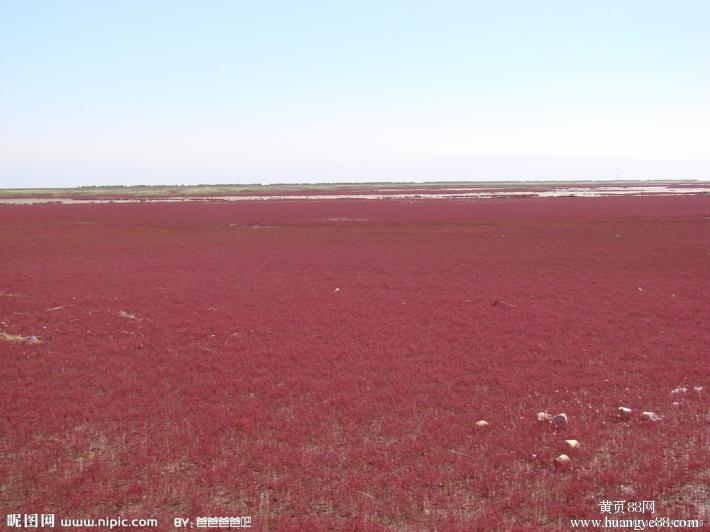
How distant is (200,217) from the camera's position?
55969mm

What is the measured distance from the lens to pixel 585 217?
50094 millimetres

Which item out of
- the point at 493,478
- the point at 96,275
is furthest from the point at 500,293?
the point at 96,275

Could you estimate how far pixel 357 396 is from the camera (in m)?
8.69

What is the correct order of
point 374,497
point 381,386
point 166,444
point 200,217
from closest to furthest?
point 374,497
point 166,444
point 381,386
point 200,217

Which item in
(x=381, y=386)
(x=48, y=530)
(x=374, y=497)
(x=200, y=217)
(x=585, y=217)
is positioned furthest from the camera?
(x=200, y=217)

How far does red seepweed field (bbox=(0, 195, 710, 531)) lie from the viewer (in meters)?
5.79

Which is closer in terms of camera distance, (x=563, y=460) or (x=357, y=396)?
(x=563, y=460)

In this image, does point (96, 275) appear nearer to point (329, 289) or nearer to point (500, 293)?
point (329, 289)

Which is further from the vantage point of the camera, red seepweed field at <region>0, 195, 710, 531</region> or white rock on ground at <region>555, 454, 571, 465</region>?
white rock on ground at <region>555, 454, 571, 465</region>

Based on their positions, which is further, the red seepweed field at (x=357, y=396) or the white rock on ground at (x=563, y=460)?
the white rock on ground at (x=563, y=460)

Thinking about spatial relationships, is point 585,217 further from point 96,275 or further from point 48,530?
point 48,530

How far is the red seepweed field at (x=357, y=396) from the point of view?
19.0 ft

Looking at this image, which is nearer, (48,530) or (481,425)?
(48,530)

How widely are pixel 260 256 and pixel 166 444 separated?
20.7m
